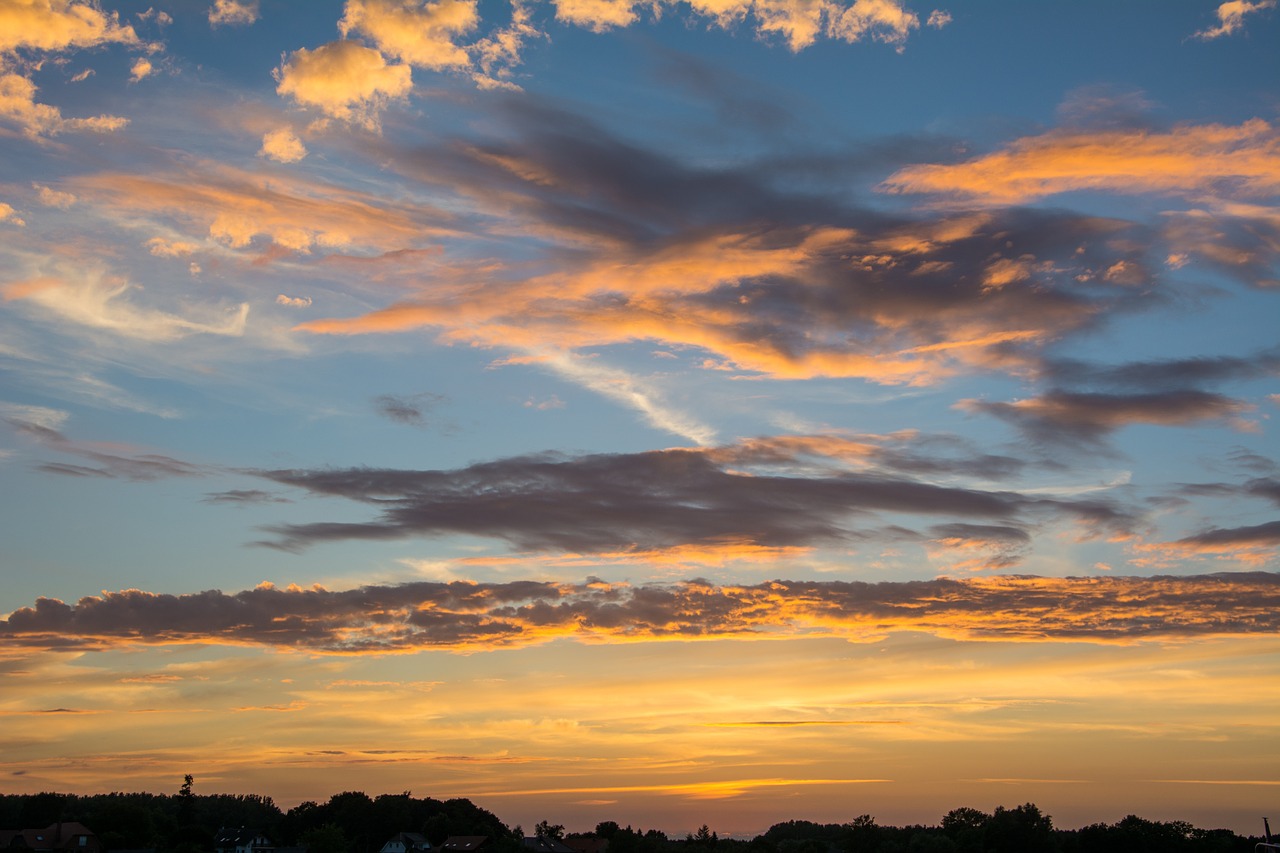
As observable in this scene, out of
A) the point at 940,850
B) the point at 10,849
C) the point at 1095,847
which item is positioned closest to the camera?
the point at 10,849

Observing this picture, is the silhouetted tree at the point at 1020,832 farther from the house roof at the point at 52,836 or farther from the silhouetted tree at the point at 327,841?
the house roof at the point at 52,836

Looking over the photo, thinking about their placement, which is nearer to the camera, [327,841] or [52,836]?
[52,836]

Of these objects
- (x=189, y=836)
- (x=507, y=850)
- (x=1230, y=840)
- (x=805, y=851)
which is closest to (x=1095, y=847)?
(x=1230, y=840)

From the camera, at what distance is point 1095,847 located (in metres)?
170

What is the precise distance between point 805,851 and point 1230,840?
72125mm

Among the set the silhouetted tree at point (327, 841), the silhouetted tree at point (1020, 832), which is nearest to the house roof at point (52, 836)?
the silhouetted tree at point (327, 841)

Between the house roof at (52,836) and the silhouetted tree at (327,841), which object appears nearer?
the house roof at (52,836)

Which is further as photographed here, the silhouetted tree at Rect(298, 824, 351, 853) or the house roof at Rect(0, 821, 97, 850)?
the silhouetted tree at Rect(298, 824, 351, 853)

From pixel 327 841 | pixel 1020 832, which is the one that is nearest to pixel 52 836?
pixel 327 841

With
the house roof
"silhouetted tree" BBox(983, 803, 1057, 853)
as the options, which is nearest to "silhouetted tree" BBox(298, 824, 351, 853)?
the house roof

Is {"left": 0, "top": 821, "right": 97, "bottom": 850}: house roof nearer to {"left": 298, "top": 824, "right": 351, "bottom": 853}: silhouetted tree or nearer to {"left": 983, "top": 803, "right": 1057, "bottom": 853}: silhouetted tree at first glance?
{"left": 298, "top": 824, "right": 351, "bottom": 853}: silhouetted tree

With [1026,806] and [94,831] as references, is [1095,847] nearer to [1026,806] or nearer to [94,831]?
[1026,806]

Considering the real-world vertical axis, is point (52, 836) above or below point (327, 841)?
above

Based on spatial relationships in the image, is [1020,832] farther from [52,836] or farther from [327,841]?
[52,836]
